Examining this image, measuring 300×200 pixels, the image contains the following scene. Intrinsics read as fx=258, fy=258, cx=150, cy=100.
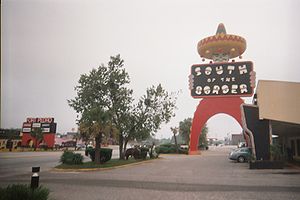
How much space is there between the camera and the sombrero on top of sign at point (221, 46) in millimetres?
37281

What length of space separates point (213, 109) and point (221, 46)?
9379mm

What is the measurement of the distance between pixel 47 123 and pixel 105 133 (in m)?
46.4

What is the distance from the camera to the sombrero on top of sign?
1468 inches

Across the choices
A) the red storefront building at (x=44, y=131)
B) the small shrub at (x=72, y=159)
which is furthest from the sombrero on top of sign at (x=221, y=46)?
the red storefront building at (x=44, y=131)

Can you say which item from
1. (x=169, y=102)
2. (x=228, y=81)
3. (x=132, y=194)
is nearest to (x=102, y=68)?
(x=169, y=102)

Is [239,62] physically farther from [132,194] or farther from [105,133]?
[132,194]

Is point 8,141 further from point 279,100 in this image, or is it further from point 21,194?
point 21,194

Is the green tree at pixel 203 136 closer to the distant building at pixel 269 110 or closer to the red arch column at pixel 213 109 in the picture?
the red arch column at pixel 213 109

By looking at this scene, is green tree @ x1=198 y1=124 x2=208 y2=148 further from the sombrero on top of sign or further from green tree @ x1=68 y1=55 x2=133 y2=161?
green tree @ x1=68 y1=55 x2=133 y2=161

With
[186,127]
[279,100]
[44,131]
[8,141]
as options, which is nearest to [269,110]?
[279,100]

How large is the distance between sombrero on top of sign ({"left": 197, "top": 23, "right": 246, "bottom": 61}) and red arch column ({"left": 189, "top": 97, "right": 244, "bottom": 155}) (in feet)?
21.5

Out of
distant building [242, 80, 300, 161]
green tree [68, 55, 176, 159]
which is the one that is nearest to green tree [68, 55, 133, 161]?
green tree [68, 55, 176, 159]

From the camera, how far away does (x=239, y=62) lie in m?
38.0

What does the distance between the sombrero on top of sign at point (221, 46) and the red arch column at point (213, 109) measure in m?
6.56
